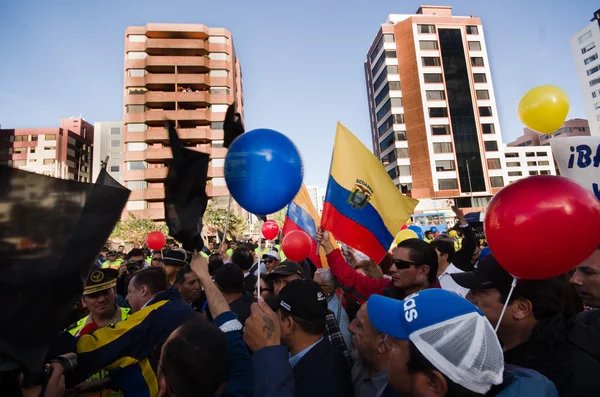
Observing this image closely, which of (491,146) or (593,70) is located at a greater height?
(593,70)

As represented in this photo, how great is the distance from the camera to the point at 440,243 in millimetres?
4617

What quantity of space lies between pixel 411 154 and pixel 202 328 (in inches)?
2179

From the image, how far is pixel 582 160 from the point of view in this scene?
3.55 meters

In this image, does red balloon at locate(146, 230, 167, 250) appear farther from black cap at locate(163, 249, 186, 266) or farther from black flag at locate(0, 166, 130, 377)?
black flag at locate(0, 166, 130, 377)

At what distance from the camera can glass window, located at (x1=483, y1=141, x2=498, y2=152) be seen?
5272cm

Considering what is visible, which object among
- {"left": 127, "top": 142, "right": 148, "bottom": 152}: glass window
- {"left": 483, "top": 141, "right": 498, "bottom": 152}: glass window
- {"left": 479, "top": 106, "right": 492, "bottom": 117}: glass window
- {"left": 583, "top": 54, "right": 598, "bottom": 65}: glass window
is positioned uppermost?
{"left": 583, "top": 54, "right": 598, "bottom": 65}: glass window

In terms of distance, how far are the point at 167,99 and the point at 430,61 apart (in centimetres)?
3829

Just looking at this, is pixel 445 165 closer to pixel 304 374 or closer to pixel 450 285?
pixel 450 285

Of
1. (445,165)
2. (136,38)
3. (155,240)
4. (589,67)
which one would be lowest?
(155,240)

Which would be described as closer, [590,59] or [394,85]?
[394,85]

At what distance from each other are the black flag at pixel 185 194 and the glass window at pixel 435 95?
56.1 metres

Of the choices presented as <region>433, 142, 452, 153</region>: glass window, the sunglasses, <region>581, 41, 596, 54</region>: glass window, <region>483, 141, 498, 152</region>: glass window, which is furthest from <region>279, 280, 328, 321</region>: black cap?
<region>581, 41, 596, 54</region>: glass window

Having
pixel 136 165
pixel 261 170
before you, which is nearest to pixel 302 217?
pixel 261 170

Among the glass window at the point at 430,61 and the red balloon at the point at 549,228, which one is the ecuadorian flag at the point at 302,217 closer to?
the red balloon at the point at 549,228
